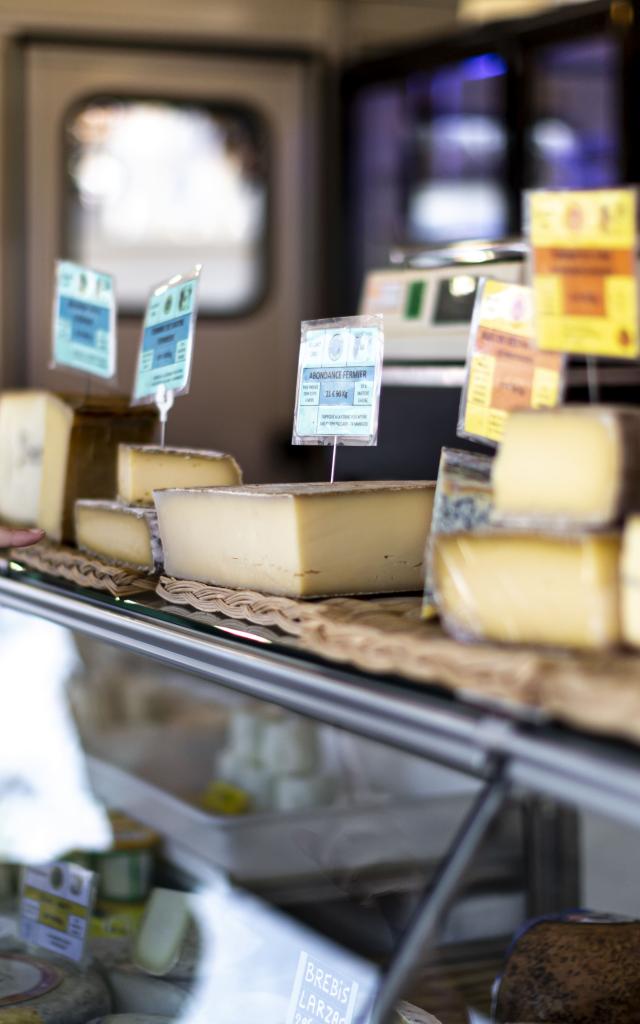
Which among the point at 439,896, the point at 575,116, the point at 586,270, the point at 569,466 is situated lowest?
the point at 439,896

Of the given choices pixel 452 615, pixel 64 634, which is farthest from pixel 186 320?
pixel 64 634

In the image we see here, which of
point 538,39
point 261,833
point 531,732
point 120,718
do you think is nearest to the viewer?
point 531,732

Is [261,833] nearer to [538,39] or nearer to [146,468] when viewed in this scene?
[146,468]

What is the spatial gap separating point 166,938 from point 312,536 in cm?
64

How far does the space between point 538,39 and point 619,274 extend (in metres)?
2.72

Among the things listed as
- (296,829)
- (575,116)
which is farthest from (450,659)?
(575,116)

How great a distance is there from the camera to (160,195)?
3.57m

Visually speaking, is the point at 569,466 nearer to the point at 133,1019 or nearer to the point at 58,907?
the point at 133,1019

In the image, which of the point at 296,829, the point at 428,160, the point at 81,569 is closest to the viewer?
the point at 81,569

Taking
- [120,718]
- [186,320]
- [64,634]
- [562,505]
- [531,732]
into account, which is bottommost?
[120,718]

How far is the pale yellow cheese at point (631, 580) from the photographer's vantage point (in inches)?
28.5

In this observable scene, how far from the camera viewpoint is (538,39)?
329 centimetres

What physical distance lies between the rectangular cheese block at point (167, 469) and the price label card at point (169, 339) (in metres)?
0.07

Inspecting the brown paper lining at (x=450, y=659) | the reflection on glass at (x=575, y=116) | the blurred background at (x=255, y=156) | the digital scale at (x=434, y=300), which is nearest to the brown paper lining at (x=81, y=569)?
the brown paper lining at (x=450, y=659)
